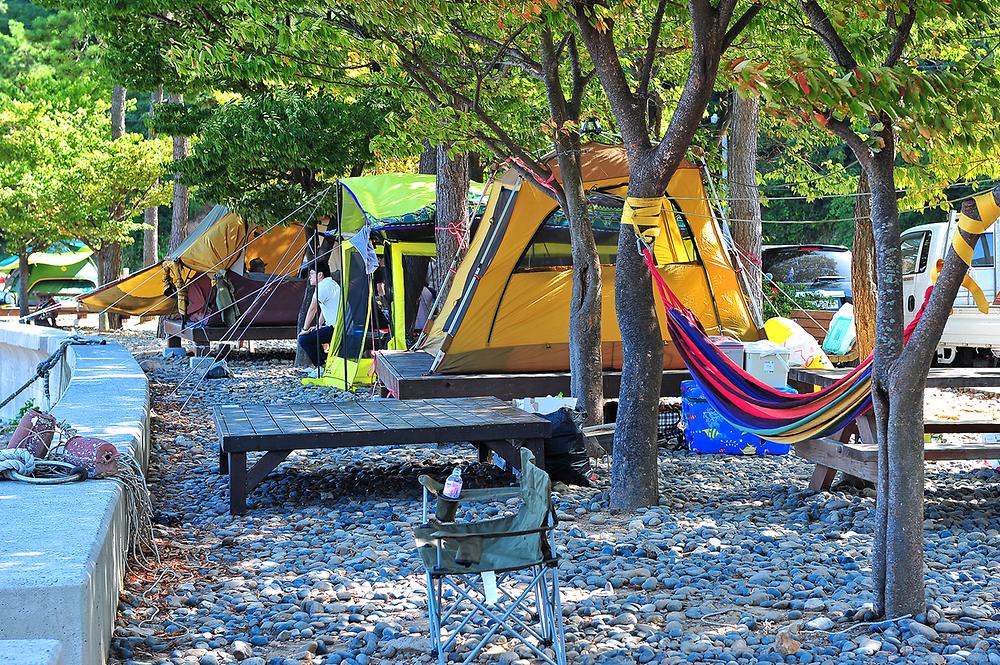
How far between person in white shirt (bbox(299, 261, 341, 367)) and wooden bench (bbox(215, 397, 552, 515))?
198 inches

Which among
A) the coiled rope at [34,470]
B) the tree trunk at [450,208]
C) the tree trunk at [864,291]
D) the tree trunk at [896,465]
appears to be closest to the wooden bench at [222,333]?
the tree trunk at [450,208]

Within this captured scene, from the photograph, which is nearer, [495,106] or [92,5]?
[495,106]

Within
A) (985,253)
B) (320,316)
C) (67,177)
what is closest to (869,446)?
(985,253)

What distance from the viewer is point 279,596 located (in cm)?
464

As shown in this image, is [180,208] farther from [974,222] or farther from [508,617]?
[974,222]

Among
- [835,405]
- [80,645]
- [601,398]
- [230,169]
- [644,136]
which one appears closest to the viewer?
[80,645]

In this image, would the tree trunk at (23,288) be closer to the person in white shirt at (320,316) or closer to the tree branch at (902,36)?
the person in white shirt at (320,316)

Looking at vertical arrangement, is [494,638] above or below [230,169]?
below

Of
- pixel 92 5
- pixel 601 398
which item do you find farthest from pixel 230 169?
pixel 601 398

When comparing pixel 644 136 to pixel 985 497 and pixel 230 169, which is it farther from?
pixel 230 169

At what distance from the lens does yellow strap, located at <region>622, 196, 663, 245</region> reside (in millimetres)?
5941

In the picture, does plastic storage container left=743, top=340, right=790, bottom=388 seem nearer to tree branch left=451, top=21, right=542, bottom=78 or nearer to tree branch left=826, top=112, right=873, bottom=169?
tree branch left=451, top=21, right=542, bottom=78

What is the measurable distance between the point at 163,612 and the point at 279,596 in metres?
0.50

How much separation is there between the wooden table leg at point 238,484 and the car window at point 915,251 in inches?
396
